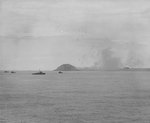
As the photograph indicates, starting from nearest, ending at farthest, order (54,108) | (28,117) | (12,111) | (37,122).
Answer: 1. (37,122)
2. (28,117)
3. (12,111)
4. (54,108)

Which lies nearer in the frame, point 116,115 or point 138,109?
point 116,115

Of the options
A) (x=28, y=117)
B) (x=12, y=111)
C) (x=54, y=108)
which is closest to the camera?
(x=28, y=117)

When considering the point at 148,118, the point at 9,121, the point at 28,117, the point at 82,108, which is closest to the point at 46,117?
the point at 28,117

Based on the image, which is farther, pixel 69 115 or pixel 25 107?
pixel 25 107

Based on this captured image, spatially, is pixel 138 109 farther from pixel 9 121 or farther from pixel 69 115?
pixel 9 121

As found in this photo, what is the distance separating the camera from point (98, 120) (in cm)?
6069

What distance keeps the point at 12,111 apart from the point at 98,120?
21.6 metres

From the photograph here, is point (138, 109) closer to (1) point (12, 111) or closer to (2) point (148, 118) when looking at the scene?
(2) point (148, 118)

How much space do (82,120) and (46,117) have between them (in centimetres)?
812

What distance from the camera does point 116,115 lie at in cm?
6481

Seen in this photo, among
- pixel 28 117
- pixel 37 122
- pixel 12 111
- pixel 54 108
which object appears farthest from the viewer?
pixel 54 108

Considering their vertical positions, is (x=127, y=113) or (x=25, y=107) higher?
(x=25, y=107)

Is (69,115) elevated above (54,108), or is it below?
below

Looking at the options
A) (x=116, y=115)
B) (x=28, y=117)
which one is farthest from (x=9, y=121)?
(x=116, y=115)
